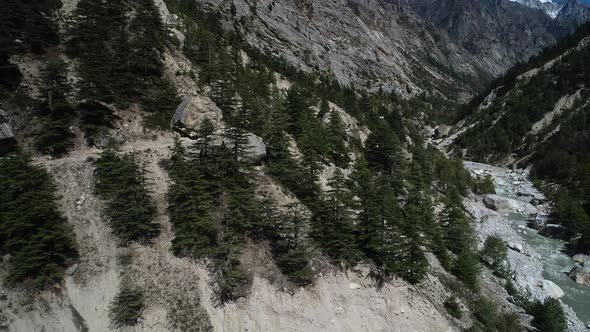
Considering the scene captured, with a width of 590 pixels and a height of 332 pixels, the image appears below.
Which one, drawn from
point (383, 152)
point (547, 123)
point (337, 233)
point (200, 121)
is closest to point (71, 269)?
point (337, 233)

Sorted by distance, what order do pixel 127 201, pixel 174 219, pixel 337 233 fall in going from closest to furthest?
pixel 127 201 → pixel 174 219 → pixel 337 233

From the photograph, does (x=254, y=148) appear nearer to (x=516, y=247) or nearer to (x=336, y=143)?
(x=336, y=143)

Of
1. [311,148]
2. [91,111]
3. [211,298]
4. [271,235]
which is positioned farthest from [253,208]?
[91,111]

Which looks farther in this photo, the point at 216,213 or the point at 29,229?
the point at 216,213

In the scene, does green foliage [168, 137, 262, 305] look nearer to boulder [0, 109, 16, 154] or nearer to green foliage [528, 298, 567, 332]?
boulder [0, 109, 16, 154]

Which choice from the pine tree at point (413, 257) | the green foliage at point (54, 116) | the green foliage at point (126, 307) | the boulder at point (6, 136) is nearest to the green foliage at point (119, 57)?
the green foliage at point (54, 116)

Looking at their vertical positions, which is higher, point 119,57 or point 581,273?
point 581,273

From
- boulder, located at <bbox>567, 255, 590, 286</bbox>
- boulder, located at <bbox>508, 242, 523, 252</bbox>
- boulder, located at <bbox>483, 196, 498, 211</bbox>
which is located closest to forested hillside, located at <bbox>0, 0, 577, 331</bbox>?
boulder, located at <bbox>567, 255, 590, 286</bbox>
